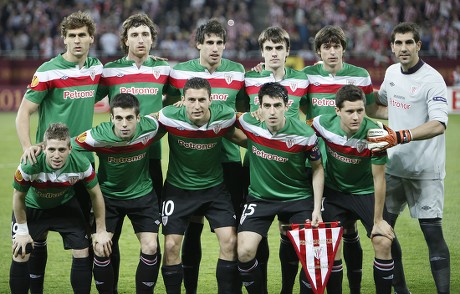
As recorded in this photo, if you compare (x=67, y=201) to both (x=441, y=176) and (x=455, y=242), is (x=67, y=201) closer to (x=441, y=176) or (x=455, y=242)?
(x=441, y=176)

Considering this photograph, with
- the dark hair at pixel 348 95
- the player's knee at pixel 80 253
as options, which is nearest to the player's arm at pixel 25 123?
the player's knee at pixel 80 253

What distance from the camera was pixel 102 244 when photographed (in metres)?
6.36

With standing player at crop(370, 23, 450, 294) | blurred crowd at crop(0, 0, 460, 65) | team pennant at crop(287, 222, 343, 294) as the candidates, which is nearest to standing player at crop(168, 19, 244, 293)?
team pennant at crop(287, 222, 343, 294)

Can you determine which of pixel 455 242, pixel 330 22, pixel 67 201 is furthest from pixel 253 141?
pixel 330 22

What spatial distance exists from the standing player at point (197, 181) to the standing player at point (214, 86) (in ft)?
0.92

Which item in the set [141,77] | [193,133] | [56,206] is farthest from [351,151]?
[56,206]

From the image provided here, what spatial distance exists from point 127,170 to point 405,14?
19549 millimetres

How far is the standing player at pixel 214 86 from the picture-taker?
708 cm

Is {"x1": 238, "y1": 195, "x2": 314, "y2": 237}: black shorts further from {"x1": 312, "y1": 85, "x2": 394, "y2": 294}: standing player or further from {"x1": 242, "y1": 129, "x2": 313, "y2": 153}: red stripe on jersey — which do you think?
{"x1": 242, "y1": 129, "x2": 313, "y2": 153}: red stripe on jersey

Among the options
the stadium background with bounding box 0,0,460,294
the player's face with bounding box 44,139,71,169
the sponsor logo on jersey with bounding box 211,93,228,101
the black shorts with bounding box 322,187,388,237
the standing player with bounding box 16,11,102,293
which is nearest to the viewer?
the player's face with bounding box 44,139,71,169

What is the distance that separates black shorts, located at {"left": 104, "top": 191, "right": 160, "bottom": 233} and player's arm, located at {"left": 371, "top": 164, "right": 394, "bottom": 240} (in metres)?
1.82

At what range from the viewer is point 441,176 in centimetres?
674

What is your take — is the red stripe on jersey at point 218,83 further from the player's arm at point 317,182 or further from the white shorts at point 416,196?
the white shorts at point 416,196

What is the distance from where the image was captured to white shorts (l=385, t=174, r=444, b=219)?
6.68m
